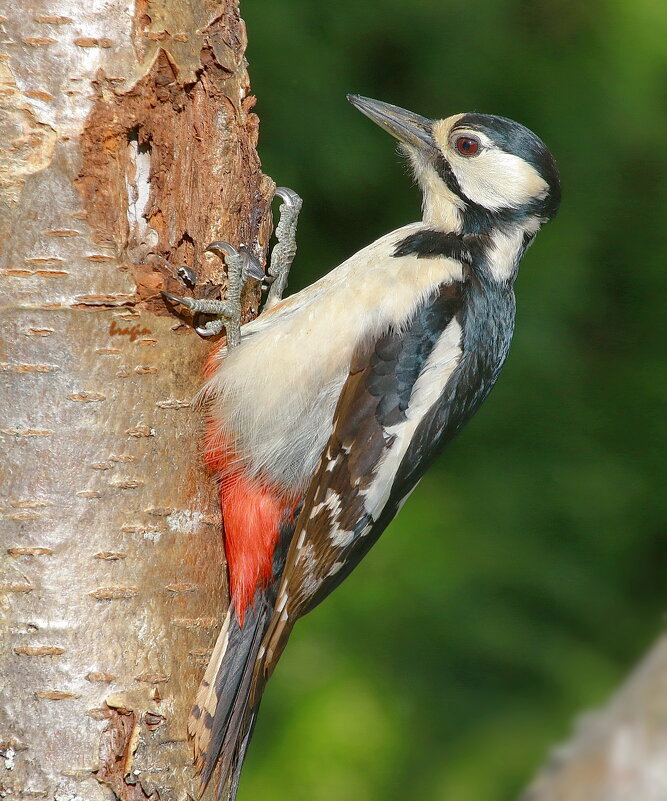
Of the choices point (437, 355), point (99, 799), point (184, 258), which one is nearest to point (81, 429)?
point (184, 258)

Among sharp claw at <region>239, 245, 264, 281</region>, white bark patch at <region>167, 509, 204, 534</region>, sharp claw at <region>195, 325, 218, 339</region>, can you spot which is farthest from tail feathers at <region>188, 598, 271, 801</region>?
sharp claw at <region>239, 245, 264, 281</region>

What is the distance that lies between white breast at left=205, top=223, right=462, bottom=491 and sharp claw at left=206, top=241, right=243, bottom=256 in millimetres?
240

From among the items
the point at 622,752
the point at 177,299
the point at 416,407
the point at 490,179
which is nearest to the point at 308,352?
the point at 416,407

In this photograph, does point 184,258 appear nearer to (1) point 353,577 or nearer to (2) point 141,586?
(2) point 141,586

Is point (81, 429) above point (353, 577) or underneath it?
above

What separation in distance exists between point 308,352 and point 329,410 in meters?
0.17

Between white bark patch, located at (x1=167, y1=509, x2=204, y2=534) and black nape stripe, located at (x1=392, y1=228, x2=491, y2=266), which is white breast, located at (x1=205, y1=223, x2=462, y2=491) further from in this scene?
white bark patch, located at (x1=167, y1=509, x2=204, y2=534)

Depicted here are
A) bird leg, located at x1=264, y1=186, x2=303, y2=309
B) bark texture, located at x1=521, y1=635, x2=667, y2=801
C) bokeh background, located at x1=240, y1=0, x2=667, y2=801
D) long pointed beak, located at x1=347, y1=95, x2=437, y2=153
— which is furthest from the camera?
bokeh background, located at x1=240, y1=0, x2=667, y2=801

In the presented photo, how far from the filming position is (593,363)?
453 cm

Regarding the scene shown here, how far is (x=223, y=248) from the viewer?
2.43 metres

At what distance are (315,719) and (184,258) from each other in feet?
6.45

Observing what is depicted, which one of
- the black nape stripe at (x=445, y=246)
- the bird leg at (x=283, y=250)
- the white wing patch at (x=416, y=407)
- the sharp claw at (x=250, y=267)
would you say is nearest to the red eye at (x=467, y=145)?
the black nape stripe at (x=445, y=246)

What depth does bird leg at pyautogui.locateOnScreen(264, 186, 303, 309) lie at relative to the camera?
9.86 ft

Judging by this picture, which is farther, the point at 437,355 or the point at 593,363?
the point at 593,363
